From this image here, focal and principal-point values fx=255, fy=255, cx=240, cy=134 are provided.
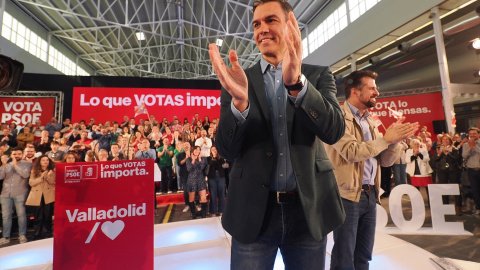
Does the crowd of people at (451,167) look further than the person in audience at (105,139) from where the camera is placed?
No

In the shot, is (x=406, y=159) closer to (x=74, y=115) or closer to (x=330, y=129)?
(x=330, y=129)

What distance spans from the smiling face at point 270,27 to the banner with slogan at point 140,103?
346 inches

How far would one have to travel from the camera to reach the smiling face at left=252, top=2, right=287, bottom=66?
941mm

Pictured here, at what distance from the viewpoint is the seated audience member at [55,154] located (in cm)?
562

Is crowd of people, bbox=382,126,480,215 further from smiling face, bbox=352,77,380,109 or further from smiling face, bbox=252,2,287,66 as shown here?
smiling face, bbox=252,2,287,66

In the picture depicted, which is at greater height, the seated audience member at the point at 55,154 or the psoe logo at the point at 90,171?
the seated audience member at the point at 55,154

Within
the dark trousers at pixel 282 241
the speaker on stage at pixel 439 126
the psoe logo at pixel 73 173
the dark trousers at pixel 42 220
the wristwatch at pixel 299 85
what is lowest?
the dark trousers at pixel 42 220

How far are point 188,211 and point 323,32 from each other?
12.1 meters

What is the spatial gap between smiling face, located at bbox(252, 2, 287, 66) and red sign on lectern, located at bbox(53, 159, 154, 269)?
1570 millimetres

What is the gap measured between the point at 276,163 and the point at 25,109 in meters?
12.3

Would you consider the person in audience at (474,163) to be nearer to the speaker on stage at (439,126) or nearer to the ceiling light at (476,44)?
the ceiling light at (476,44)

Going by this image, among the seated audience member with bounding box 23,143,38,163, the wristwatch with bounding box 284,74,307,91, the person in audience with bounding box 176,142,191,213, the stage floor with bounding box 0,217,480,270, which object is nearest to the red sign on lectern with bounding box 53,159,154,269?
the stage floor with bounding box 0,217,480,270

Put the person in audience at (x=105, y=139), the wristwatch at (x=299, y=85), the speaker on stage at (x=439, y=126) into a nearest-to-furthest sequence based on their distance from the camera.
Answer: the wristwatch at (x=299, y=85), the person in audience at (x=105, y=139), the speaker on stage at (x=439, y=126)

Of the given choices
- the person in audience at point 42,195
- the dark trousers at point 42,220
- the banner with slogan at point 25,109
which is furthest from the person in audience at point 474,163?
the banner with slogan at point 25,109
